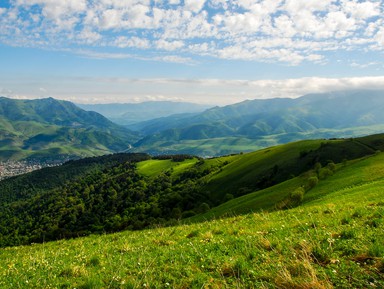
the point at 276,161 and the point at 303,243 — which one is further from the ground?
the point at 303,243

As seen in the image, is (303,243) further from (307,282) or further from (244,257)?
(307,282)

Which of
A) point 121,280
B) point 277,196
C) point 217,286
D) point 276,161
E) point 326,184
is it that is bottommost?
point 276,161

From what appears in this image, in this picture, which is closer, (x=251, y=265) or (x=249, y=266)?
(x=249, y=266)

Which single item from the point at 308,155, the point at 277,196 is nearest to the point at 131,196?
the point at 308,155

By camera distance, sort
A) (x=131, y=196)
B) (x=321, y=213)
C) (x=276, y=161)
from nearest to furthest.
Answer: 1. (x=321, y=213)
2. (x=276, y=161)
3. (x=131, y=196)

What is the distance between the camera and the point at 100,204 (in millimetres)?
193000

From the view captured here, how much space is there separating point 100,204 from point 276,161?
121 meters

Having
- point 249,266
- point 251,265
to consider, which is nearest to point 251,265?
point 251,265

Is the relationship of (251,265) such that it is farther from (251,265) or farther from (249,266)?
(249,266)

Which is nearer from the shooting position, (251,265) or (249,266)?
(249,266)

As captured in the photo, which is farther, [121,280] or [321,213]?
[321,213]

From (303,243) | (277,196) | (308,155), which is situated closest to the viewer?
(303,243)

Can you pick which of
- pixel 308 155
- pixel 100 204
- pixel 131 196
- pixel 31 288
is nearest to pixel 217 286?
pixel 31 288

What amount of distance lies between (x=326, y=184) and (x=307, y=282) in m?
44.0
